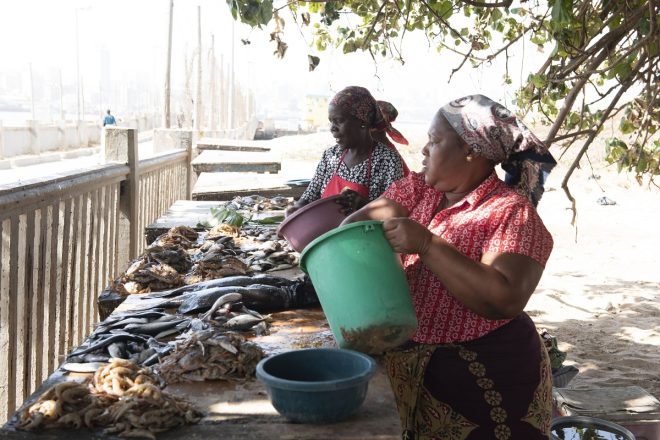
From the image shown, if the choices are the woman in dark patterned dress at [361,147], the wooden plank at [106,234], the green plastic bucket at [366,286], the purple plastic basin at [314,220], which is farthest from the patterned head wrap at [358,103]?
the wooden plank at [106,234]

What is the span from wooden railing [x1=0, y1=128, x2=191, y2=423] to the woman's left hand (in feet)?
7.09

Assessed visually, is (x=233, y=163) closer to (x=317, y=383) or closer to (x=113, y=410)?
(x=113, y=410)

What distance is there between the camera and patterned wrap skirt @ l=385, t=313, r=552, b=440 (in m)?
2.26

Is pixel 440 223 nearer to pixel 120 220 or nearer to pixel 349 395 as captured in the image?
pixel 349 395

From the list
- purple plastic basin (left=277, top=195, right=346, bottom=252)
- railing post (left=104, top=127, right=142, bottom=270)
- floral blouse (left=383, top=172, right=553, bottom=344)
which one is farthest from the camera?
railing post (left=104, top=127, right=142, bottom=270)

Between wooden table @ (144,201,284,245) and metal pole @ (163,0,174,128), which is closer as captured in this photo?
wooden table @ (144,201,284,245)

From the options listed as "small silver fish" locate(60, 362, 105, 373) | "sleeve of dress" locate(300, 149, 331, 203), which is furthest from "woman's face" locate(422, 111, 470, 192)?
"sleeve of dress" locate(300, 149, 331, 203)

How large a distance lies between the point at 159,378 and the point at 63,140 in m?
31.4

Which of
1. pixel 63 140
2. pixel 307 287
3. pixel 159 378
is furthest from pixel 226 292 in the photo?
pixel 63 140

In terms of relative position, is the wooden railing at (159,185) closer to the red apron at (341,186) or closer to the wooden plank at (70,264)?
the wooden plank at (70,264)

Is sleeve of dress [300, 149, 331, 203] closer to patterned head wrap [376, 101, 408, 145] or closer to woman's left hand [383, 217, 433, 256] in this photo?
patterned head wrap [376, 101, 408, 145]

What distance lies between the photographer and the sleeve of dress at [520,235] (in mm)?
2090

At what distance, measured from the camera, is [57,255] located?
4.20m

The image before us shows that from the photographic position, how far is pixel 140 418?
1.84m
